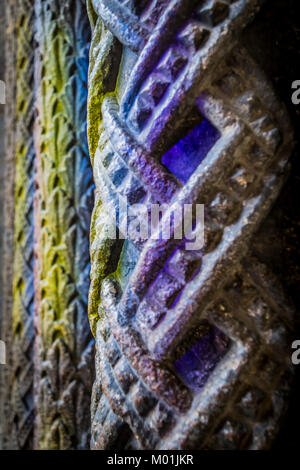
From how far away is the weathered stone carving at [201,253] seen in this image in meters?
0.32

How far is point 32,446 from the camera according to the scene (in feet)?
2.80

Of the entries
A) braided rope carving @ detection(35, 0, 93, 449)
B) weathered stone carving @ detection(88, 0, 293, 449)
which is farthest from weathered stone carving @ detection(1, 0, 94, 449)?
weathered stone carving @ detection(88, 0, 293, 449)

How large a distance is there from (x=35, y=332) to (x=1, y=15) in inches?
47.8

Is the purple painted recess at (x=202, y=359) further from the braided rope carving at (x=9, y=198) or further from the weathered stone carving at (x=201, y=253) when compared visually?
the braided rope carving at (x=9, y=198)

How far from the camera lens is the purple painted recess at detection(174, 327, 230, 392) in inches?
13.2

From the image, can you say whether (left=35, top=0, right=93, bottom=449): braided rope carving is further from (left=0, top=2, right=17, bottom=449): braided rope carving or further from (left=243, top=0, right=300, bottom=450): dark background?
(left=243, top=0, right=300, bottom=450): dark background

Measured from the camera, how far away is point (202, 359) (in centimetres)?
34

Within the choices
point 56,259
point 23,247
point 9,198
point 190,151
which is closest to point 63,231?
point 56,259

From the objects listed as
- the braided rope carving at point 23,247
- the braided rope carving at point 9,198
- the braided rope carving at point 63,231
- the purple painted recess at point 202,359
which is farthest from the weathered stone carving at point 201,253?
the braided rope carving at point 9,198

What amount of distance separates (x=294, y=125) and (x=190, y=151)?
0.35 ft

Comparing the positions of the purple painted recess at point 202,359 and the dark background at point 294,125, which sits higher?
the dark background at point 294,125

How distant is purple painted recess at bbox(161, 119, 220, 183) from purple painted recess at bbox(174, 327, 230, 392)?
0.16 m

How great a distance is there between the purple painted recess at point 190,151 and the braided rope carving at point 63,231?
0.47 m

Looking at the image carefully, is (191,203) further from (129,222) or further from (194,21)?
(194,21)
